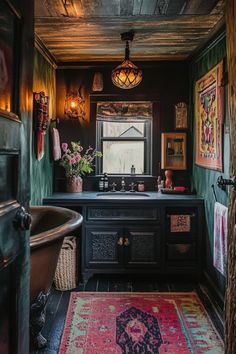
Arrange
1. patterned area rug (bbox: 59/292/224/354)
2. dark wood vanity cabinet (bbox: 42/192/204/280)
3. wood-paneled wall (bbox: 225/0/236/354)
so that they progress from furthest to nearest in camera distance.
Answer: dark wood vanity cabinet (bbox: 42/192/204/280)
patterned area rug (bbox: 59/292/224/354)
wood-paneled wall (bbox: 225/0/236/354)

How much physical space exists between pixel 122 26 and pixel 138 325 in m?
2.33

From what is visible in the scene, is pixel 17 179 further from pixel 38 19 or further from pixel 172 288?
pixel 172 288

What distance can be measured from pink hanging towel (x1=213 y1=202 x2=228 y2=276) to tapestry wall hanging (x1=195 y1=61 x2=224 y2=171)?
14.5 inches

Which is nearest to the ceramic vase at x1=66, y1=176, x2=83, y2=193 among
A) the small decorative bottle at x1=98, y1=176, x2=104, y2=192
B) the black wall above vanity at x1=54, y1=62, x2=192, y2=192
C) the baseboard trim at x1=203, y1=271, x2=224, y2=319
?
the black wall above vanity at x1=54, y1=62, x2=192, y2=192

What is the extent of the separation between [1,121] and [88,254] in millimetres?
2761

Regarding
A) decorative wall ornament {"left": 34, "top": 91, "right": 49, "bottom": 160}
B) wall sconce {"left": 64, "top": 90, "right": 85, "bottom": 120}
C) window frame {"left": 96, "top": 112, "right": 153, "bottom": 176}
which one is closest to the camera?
decorative wall ornament {"left": 34, "top": 91, "right": 49, "bottom": 160}

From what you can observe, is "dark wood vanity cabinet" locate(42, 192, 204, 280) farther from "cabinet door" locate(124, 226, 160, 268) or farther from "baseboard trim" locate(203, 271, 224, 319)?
"baseboard trim" locate(203, 271, 224, 319)

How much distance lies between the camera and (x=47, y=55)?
3.75 meters

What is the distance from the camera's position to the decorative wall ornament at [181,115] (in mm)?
4254

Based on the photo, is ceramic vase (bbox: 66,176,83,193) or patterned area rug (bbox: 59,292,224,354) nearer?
patterned area rug (bbox: 59,292,224,354)

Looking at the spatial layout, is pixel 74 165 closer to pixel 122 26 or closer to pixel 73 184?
pixel 73 184

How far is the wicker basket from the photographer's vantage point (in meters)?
3.41

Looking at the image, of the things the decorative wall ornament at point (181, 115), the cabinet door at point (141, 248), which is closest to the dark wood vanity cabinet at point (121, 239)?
the cabinet door at point (141, 248)

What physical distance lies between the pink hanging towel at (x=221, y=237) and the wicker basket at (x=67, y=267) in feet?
4.32
